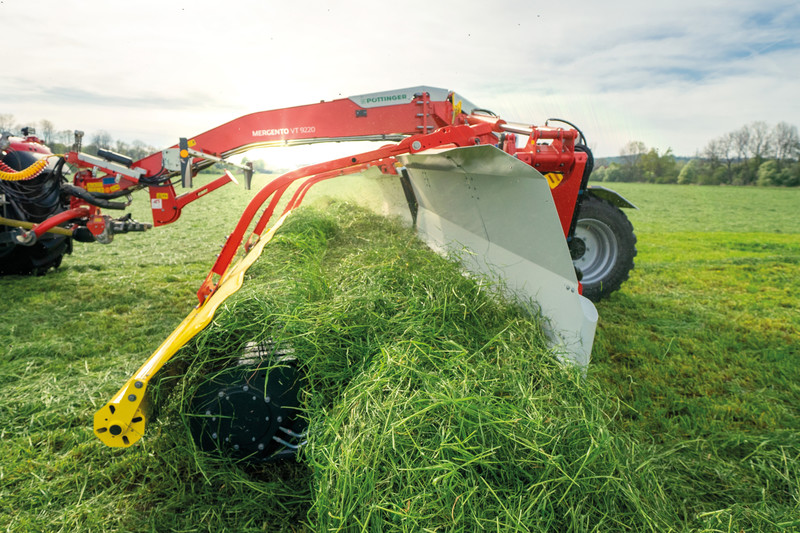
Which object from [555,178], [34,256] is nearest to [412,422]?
[555,178]

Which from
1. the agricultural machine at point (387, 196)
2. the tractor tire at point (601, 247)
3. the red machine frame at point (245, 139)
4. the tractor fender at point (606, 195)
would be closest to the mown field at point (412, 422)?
the agricultural machine at point (387, 196)

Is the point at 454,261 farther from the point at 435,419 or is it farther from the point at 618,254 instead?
the point at 618,254

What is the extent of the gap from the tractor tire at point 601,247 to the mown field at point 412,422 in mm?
951

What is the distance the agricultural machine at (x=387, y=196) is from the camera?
1957mm

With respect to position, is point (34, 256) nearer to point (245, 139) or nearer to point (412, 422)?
point (245, 139)

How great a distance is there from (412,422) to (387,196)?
4.57 metres

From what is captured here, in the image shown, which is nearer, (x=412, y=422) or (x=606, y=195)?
(x=412, y=422)

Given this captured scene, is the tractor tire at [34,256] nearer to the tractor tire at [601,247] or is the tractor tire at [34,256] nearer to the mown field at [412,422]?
the mown field at [412,422]

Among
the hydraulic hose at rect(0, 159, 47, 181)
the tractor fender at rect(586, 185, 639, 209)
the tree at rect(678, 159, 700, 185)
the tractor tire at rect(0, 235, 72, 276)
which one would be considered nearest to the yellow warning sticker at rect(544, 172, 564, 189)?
the tractor fender at rect(586, 185, 639, 209)

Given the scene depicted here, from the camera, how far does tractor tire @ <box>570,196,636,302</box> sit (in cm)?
463

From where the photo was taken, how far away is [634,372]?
10.4ft

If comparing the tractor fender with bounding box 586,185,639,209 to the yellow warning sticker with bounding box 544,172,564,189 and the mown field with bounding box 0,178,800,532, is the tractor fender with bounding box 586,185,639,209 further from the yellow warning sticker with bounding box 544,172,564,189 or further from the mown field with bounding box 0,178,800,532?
the mown field with bounding box 0,178,800,532

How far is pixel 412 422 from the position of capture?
157 centimetres

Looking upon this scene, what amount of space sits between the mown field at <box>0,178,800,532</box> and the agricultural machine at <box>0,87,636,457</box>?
15cm
